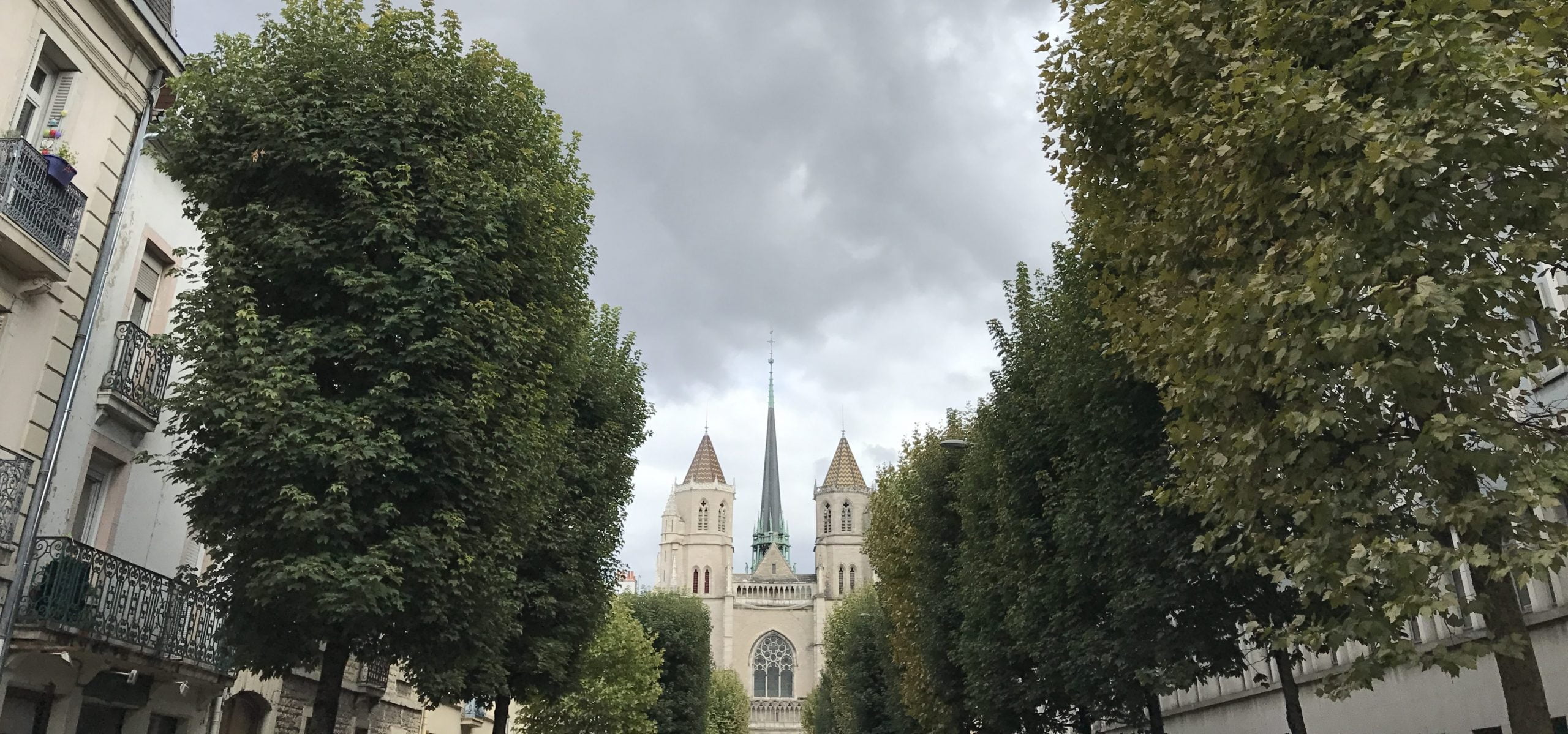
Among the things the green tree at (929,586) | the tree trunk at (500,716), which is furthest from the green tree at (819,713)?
the tree trunk at (500,716)

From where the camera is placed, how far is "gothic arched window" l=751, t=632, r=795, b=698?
119125mm

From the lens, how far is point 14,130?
11.6 metres

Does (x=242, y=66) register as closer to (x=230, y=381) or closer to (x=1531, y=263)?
(x=230, y=381)

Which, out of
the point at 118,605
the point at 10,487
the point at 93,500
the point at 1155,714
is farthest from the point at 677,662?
the point at 10,487

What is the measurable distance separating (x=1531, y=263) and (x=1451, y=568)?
96.6 inches

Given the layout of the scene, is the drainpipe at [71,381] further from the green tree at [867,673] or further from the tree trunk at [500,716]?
the green tree at [867,673]

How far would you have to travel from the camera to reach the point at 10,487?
37.2 ft

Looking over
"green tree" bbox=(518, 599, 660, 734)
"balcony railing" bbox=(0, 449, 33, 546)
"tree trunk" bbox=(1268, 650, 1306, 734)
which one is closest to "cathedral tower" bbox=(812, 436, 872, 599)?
"green tree" bbox=(518, 599, 660, 734)

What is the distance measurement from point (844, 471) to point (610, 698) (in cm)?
10719

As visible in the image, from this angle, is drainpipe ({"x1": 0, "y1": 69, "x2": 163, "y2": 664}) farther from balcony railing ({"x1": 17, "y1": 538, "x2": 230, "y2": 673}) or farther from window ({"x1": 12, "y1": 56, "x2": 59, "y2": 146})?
window ({"x1": 12, "y1": 56, "x2": 59, "y2": 146})

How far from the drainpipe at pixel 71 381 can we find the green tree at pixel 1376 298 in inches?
477

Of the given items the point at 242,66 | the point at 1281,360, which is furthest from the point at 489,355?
the point at 1281,360

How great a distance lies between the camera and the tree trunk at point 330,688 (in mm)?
12547

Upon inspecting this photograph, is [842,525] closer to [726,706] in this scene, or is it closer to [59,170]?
[726,706]
